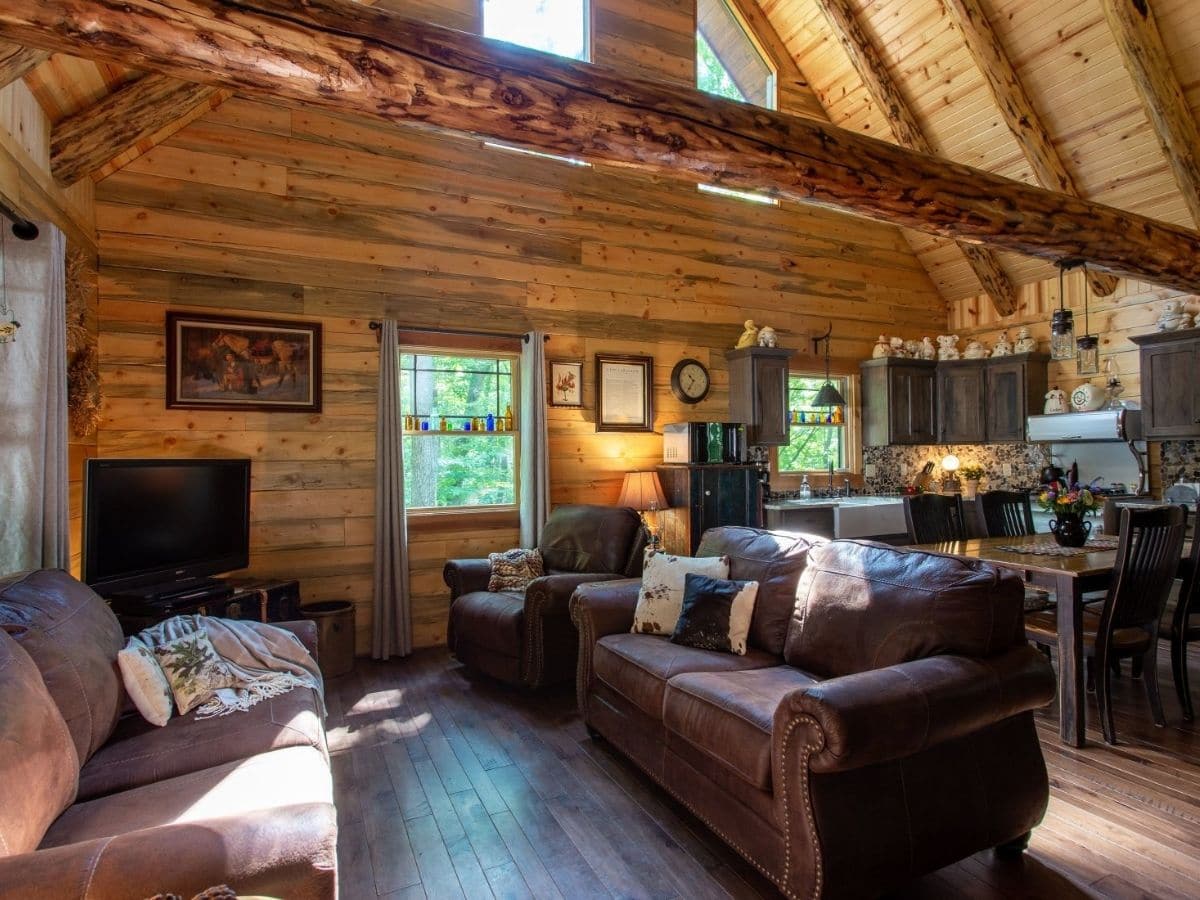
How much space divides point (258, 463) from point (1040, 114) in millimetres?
6364

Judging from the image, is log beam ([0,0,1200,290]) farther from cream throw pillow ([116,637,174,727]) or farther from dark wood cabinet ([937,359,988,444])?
dark wood cabinet ([937,359,988,444])

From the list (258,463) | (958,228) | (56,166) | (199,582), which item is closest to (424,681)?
(199,582)

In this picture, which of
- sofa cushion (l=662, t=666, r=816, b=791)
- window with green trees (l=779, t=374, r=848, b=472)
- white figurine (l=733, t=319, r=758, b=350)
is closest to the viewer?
sofa cushion (l=662, t=666, r=816, b=791)

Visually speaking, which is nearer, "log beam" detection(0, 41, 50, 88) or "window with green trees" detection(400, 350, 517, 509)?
"log beam" detection(0, 41, 50, 88)

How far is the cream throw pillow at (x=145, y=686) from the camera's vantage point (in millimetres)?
2221

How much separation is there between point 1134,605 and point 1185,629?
406 millimetres

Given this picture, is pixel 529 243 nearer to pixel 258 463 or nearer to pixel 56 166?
pixel 258 463

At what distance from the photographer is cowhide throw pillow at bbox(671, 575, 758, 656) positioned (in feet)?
9.27

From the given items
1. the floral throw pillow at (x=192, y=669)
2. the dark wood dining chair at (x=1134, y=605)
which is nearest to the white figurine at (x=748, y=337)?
the dark wood dining chair at (x=1134, y=605)

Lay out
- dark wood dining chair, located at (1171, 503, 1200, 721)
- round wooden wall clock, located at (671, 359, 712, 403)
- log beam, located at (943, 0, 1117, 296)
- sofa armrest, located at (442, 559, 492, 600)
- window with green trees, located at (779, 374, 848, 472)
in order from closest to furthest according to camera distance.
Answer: dark wood dining chair, located at (1171, 503, 1200, 721) → sofa armrest, located at (442, 559, 492, 600) → log beam, located at (943, 0, 1117, 296) → round wooden wall clock, located at (671, 359, 712, 403) → window with green trees, located at (779, 374, 848, 472)

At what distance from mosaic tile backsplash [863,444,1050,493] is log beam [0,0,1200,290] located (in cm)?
335

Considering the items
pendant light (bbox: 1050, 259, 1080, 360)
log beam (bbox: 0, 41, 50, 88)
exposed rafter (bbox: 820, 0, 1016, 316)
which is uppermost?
exposed rafter (bbox: 820, 0, 1016, 316)

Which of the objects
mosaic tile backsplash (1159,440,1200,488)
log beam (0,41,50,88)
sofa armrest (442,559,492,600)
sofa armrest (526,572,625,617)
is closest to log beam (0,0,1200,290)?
log beam (0,41,50,88)

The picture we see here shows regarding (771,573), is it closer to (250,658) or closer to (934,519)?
(934,519)
